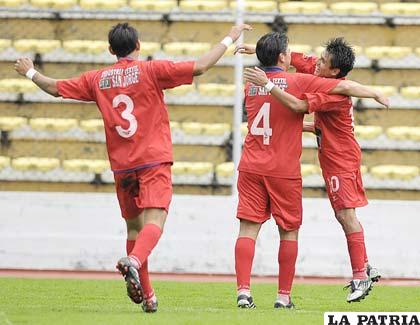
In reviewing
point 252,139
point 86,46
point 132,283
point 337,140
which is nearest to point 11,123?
point 86,46

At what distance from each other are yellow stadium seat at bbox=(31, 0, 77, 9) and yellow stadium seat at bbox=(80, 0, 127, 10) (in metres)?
0.14

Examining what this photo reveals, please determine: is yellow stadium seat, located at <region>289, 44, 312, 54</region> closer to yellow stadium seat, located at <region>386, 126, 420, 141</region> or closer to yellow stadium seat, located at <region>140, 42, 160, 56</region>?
yellow stadium seat, located at <region>386, 126, 420, 141</region>

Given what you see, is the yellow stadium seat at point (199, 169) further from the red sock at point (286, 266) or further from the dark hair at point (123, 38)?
the dark hair at point (123, 38)

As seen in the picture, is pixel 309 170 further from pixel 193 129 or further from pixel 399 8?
pixel 399 8

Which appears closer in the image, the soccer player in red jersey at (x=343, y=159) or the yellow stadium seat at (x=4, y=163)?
the soccer player in red jersey at (x=343, y=159)

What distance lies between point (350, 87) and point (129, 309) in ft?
7.64

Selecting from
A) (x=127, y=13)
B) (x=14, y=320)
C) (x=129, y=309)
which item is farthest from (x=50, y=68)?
(x=14, y=320)

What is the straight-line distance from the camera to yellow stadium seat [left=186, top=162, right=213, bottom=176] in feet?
48.3

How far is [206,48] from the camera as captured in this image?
15242mm

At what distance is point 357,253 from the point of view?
978 centimetres

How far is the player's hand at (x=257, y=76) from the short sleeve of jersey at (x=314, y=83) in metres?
0.36

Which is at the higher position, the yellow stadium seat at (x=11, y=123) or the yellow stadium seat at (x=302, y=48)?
the yellow stadium seat at (x=302, y=48)

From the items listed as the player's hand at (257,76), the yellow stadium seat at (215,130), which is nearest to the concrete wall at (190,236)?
the yellow stadium seat at (215,130)

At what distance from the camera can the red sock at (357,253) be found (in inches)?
383
